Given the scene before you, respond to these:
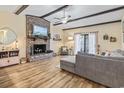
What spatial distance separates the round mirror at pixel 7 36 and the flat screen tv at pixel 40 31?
1408mm

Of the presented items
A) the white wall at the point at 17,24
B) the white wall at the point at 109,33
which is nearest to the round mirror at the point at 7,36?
the white wall at the point at 17,24

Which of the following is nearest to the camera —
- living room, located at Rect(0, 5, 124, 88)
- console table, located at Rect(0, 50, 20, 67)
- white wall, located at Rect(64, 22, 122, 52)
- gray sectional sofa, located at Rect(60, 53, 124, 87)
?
gray sectional sofa, located at Rect(60, 53, 124, 87)

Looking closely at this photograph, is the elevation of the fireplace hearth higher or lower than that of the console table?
higher

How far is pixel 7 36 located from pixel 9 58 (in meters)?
1.17

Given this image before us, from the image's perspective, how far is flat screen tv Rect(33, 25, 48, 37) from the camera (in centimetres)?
739

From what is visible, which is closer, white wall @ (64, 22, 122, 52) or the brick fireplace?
the brick fireplace

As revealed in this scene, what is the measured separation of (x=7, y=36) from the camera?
236 inches

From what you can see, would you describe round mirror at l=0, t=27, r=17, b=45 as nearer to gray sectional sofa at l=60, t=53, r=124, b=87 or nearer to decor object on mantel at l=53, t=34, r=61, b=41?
gray sectional sofa at l=60, t=53, r=124, b=87

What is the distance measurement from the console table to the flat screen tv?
1912 mm

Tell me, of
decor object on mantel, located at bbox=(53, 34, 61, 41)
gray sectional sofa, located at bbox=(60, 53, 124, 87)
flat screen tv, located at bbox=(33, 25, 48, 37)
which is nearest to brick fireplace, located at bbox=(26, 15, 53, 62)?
flat screen tv, located at bbox=(33, 25, 48, 37)

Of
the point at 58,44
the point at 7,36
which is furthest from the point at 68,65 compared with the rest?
the point at 58,44

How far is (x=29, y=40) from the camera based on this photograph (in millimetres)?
7078
